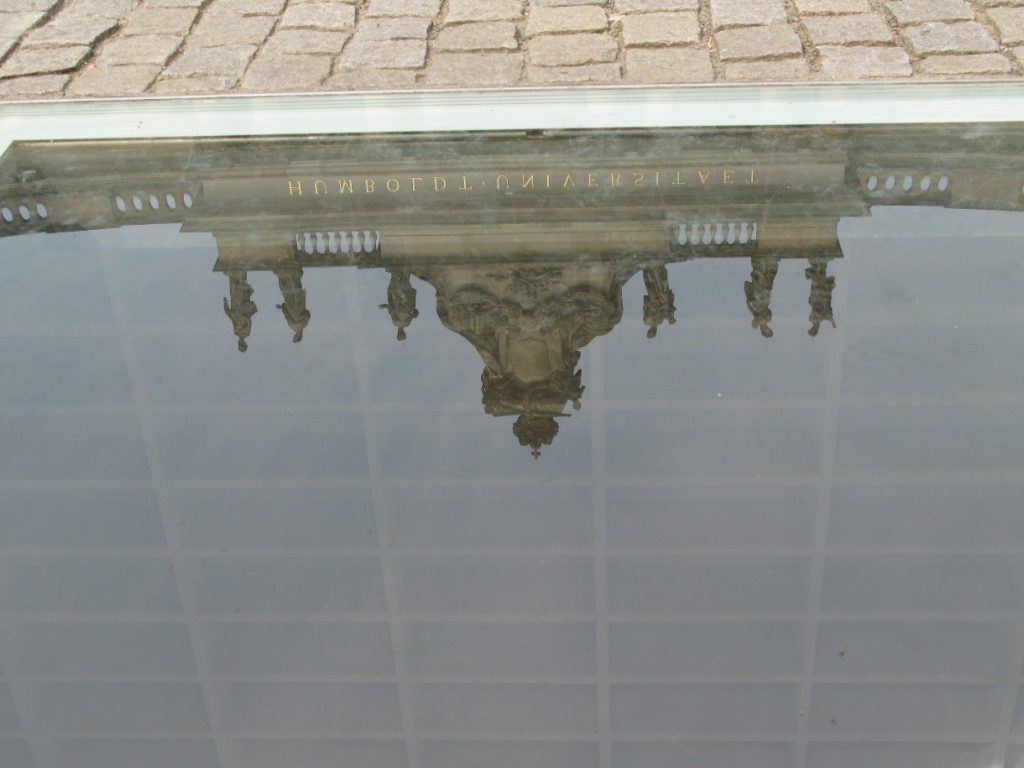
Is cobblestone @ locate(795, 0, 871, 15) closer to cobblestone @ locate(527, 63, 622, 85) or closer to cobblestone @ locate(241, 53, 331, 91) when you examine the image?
cobblestone @ locate(527, 63, 622, 85)

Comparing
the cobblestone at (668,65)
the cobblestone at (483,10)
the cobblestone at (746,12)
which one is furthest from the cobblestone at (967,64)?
the cobblestone at (483,10)

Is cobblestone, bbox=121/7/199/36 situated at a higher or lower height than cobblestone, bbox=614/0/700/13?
higher

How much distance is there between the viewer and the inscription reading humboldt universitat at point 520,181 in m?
5.53

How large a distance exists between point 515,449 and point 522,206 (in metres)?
1.42

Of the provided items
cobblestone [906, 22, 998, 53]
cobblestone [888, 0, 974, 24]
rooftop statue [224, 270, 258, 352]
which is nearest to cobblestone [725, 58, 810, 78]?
cobblestone [906, 22, 998, 53]

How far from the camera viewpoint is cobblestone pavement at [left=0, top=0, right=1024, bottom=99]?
7367 mm

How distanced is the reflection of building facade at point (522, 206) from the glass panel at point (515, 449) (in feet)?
0.06

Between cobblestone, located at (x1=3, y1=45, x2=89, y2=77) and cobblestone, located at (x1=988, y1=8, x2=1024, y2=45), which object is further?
cobblestone, located at (x1=3, y1=45, x2=89, y2=77)

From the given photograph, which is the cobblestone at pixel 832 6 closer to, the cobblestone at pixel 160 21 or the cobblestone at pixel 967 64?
the cobblestone at pixel 967 64

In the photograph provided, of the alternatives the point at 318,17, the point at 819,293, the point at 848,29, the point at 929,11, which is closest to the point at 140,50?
the point at 318,17

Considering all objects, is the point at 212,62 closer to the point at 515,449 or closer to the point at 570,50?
the point at 570,50

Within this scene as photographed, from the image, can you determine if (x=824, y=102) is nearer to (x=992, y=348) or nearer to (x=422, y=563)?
(x=992, y=348)

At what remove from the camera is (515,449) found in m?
4.29

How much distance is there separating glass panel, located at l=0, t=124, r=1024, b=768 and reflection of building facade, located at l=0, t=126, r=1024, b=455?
17 mm
